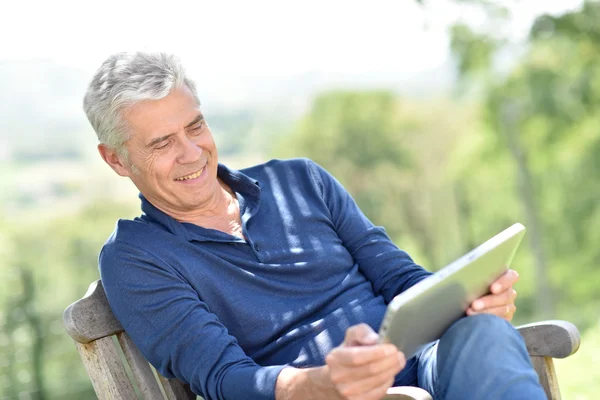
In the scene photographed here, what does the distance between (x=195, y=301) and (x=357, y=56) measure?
102 ft

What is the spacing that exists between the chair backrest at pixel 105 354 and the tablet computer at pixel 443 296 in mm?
827

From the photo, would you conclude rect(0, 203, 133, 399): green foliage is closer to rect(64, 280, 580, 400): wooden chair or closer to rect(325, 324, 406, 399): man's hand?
rect(64, 280, 580, 400): wooden chair

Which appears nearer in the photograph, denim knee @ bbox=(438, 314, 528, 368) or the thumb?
the thumb

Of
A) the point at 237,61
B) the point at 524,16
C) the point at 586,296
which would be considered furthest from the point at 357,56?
the point at 524,16

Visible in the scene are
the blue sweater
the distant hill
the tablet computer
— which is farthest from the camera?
the distant hill

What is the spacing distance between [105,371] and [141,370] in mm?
119

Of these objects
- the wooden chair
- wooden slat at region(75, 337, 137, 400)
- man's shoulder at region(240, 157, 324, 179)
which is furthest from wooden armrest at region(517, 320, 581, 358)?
wooden slat at region(75, 337, 137, 400)

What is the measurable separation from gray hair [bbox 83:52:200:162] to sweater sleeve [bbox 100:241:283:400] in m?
0.35

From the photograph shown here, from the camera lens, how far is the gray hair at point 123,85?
2.22m

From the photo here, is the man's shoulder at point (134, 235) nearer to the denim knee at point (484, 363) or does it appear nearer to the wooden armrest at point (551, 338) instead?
the denim knee at point (484, 363)

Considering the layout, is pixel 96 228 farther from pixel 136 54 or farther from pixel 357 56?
pixel 136 54

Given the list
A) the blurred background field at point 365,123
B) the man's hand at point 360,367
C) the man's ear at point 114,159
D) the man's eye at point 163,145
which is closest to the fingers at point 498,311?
the man's hand at point 360,367

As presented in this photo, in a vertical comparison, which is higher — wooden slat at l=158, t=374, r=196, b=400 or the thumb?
the thumb

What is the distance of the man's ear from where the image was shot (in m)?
2.37
